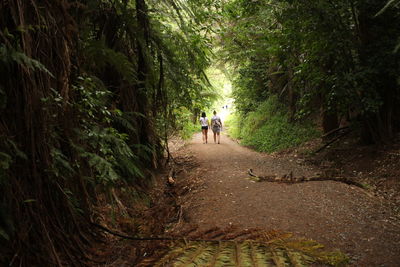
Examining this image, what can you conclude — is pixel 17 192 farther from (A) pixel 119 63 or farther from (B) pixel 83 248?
(A) pixel 119 63

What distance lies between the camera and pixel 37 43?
2859 mm

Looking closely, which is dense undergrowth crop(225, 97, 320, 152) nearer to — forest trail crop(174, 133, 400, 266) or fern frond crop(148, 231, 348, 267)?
forest trail crop(174, 133, 400, 266)

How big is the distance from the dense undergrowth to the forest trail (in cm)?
592

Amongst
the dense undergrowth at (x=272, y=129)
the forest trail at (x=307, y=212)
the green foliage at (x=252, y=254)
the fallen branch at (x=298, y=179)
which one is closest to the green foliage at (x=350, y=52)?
the fallen branch at (x=298, y=179)

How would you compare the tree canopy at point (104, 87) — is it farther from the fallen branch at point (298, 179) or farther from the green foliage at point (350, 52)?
the fallen branch at point (298, 179)

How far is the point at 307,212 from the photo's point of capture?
4.40 metres

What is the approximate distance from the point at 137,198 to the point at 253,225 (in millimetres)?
2461

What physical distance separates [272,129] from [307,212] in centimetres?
1037

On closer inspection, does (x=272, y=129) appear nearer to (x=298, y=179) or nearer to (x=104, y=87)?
(x=298, y=179)

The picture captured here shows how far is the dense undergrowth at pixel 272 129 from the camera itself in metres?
12.1

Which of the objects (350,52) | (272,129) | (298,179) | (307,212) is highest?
(350,52)

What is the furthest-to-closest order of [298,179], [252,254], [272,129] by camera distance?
[272,129], [298,179], [252,254]

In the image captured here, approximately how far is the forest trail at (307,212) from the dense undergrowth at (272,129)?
233 inches

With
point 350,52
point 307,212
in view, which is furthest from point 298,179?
point 350,52
